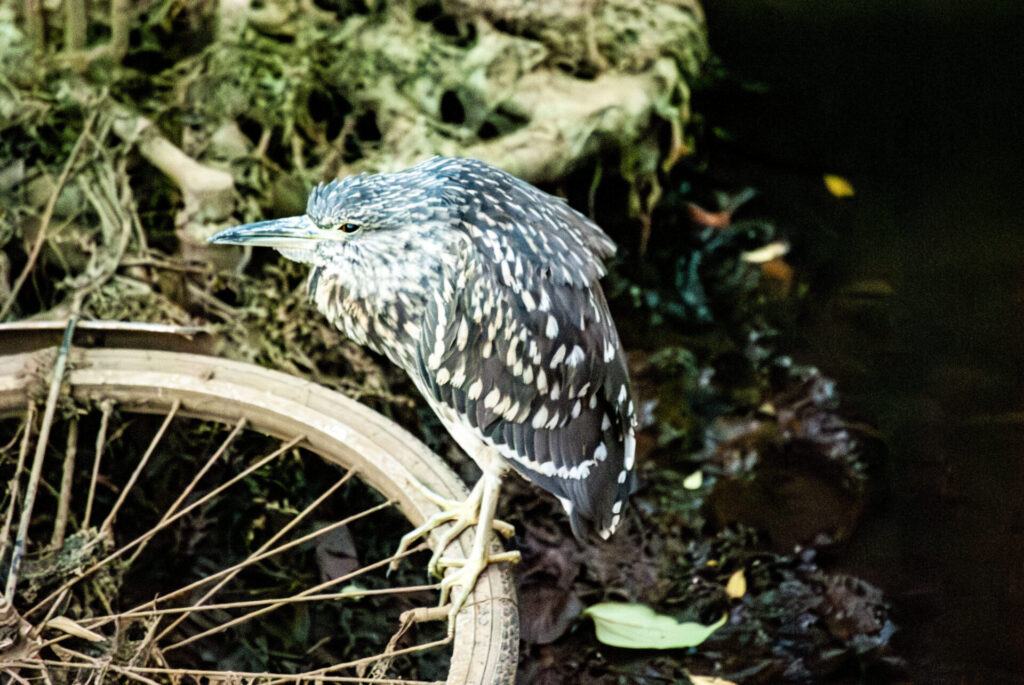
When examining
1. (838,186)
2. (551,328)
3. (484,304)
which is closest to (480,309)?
(484,304)

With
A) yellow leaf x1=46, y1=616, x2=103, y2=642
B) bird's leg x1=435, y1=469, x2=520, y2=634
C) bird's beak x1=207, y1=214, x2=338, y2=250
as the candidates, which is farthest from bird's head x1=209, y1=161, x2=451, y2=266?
yellow leaf x1=46, y1=616, x2=103, y2=642

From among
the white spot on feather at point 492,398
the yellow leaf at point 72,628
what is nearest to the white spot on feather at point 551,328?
the white spot on feather at point 492,398

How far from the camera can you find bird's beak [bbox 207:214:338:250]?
6.24 ft

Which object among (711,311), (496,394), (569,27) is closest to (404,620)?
(496,394)

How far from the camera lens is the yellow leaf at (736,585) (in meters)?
2.57

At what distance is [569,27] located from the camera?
3.27m

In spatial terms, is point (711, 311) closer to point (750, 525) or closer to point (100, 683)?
point (750, 525)

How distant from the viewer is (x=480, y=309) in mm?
1871

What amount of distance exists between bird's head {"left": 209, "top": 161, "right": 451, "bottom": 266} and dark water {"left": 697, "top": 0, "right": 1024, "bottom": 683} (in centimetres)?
155

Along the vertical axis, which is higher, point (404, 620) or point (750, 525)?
point (404, 620)

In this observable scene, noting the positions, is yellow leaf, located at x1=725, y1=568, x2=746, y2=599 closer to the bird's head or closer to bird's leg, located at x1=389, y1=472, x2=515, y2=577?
bird's leg, located at x1=389, y1=472, x2=515, y2=577

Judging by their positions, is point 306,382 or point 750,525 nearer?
point 306,382

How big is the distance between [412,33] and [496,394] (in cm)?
167

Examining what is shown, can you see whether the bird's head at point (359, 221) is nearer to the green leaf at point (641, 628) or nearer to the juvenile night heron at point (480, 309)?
the juvenile night heron at point (480, 309)
